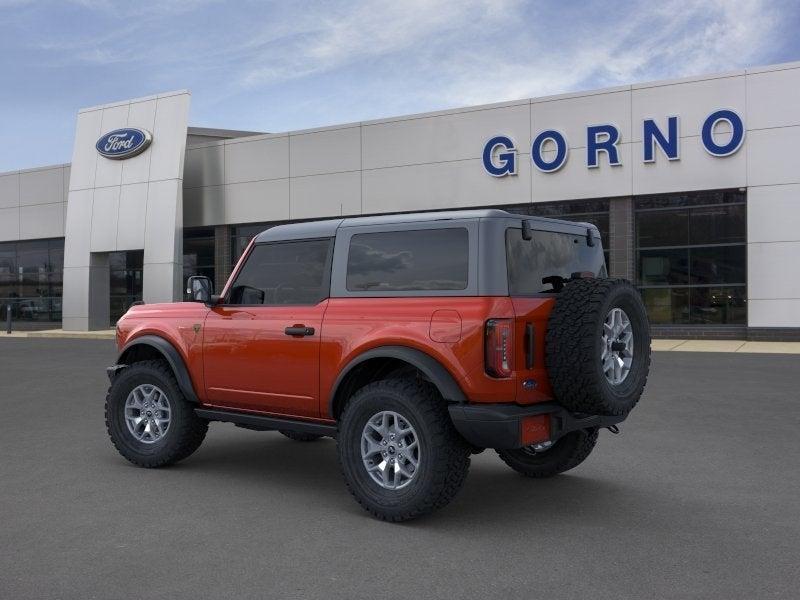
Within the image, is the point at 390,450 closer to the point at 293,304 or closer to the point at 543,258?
the point at 293,304

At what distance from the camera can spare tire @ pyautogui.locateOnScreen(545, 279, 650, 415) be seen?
478 centimetres

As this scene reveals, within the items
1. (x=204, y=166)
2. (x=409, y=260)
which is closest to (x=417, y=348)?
(x=409, y=260)

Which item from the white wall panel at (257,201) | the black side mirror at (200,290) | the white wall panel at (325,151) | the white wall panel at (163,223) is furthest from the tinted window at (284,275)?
the white wall panel at (163,223)

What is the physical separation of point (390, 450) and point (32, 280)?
110ft

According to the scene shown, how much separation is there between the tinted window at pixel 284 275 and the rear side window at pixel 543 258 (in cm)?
139

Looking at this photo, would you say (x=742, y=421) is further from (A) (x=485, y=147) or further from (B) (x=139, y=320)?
(A) (x=485, y=147)

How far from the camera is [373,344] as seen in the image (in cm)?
516

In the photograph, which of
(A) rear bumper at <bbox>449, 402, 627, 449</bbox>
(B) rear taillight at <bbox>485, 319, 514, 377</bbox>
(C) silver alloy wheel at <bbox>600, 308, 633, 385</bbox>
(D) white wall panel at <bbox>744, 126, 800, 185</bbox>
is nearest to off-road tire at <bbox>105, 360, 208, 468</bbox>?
(A) rear bumper at <bbox>449, 402, 627, 449</bbox>

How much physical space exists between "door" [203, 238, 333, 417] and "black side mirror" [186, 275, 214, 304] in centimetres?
12

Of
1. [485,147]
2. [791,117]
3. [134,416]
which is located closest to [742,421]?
[134,416]

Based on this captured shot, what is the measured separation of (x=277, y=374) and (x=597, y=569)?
104 inches

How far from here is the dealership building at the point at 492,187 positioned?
21.2m

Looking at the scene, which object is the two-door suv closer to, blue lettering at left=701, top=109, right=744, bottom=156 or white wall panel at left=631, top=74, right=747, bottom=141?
blue lettering at left=701, top=109, right=744, bottom=156

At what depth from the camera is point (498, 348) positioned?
15.4ft
